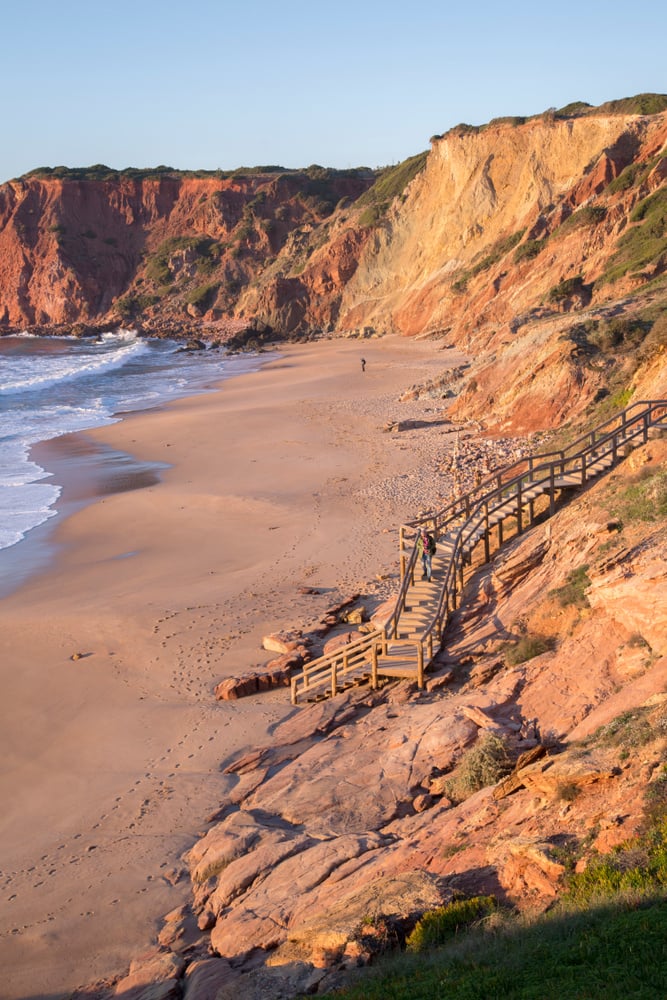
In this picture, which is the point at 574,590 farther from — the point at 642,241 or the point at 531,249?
the point at 531,249

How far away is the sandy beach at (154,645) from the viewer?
33.2 ft

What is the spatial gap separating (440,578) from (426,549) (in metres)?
0.68

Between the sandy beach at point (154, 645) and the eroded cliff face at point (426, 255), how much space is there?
5.57 m

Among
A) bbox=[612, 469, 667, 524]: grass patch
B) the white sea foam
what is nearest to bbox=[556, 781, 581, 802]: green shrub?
bbox=[612, 469, 667, 524]: grass patch

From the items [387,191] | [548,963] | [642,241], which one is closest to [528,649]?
[548,963]

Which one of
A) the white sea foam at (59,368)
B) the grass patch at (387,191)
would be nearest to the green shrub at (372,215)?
the grass patch at (387,191)

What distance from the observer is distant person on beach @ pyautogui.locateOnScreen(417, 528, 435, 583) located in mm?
15195

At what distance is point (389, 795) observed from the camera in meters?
10.0

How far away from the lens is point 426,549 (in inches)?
598

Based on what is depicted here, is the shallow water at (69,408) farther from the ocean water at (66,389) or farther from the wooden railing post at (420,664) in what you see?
the wooden railing post at (420,664)

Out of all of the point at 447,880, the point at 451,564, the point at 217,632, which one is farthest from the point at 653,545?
the point at 217,632

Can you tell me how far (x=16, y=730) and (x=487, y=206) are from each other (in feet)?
167

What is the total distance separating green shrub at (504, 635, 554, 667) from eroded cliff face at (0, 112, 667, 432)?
8.84m

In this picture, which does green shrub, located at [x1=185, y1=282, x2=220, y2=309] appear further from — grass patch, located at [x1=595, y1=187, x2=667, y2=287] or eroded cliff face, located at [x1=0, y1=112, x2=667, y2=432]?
grass patch, located at [x1=595, y1=187, x2=667, y2=287]
